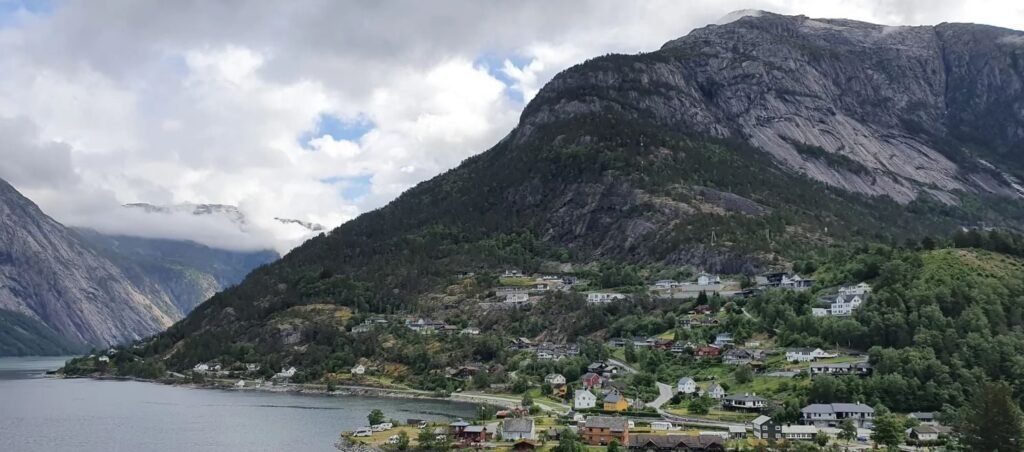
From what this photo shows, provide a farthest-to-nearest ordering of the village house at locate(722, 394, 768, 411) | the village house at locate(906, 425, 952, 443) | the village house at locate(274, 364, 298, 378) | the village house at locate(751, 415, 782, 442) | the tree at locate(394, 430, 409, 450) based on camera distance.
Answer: the village house at locate(274, 364, 298, 378) → the village house at locate(722, 394, 768, 411) → the tree at locate(394, 430, 409, 450) → the village house at locate(751, 415, 782, 442) → the village house at locate(906, 425, 952, 443)

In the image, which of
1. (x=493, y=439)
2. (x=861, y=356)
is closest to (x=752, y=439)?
(x=493, y=439)

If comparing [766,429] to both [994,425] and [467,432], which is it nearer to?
[994,425]

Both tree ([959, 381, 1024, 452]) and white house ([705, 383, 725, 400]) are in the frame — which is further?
white house ([705, 383, 725, 400])

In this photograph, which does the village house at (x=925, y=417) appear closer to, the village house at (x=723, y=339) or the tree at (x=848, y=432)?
the tree at (x=848, y=432)

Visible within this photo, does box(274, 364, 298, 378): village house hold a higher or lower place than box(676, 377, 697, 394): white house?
higher

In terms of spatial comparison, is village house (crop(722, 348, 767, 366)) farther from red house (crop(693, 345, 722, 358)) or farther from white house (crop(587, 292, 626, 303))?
white house (crop(587, 292, 626, 303))

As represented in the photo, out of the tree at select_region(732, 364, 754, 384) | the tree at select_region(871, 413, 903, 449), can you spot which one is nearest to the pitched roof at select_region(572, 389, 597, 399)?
the tree at select_region(732, 364, 754, 384)

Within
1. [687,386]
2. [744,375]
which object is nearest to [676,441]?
[687,386]
